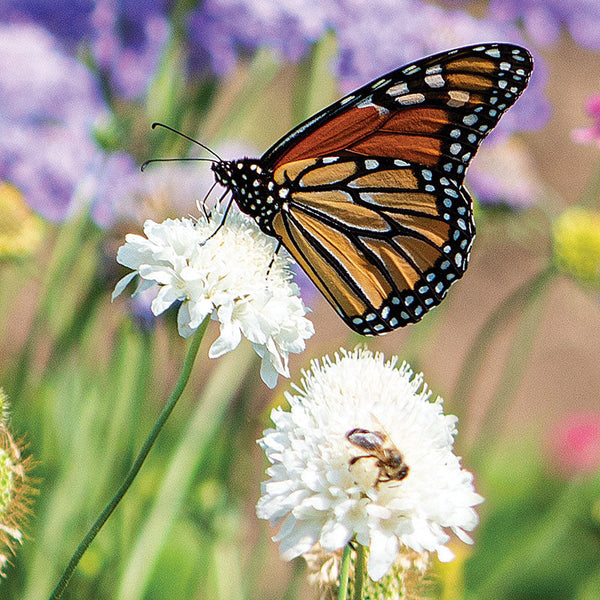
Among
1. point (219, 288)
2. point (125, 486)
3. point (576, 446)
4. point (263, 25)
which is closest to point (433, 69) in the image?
point (219, 288)

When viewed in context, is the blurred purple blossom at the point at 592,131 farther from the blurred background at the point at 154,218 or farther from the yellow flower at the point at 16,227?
the yellow flower at the point at 16,227

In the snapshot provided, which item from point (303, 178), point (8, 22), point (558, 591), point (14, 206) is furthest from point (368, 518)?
point (558, 591)

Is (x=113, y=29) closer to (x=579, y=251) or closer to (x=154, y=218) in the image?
Result: (x=154, y=218)

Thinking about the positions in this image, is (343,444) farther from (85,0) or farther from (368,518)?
(85,0)

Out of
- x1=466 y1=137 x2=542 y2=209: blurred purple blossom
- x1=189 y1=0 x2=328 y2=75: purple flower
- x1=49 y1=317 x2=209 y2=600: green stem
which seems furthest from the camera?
x1=466 y1=137 x2=542 y2=209: blurred purple blossom

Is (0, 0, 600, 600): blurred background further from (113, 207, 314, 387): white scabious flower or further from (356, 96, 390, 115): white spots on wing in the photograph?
(113, 207, 314, 387): white scabious flower

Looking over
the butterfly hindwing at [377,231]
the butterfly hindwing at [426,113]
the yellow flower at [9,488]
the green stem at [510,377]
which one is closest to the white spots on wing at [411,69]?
the butterfly hindwing at [426,113]

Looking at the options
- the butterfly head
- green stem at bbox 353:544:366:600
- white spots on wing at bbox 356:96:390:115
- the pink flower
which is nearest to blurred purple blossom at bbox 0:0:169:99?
the butterfly head
